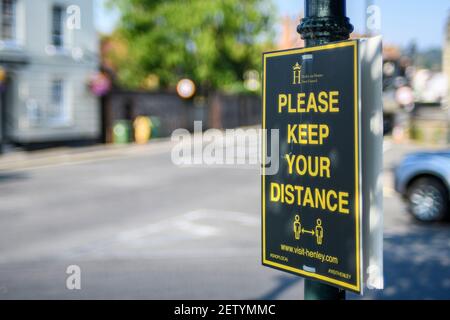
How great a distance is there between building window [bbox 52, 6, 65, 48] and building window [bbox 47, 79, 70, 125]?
5.83 feet

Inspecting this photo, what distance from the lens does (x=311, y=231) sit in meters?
2.80

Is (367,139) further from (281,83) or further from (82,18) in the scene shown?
(82,18)

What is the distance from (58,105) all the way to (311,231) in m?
24.3

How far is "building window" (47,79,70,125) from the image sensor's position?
25.1 metres

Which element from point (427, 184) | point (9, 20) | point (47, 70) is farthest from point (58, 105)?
point (427, 184)

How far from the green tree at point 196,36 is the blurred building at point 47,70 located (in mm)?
10096

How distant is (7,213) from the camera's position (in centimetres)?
1157

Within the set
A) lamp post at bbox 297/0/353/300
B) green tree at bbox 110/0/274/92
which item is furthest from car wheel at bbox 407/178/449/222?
green tree at bbox 110/0/274/92

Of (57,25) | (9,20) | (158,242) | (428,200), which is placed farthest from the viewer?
(57,25)

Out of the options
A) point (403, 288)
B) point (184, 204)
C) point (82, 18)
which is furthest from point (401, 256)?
point (82, 18)

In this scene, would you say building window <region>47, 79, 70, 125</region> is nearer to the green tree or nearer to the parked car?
the green tree

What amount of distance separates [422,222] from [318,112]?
28.6ft

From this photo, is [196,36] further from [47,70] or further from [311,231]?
[311,231]
